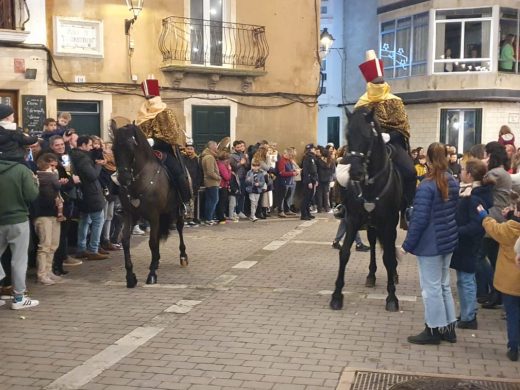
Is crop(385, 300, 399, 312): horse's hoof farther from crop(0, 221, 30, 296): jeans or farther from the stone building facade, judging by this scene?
the stone building facade

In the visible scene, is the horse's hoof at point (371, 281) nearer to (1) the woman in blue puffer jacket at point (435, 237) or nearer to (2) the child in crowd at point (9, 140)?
(1) the woman in blue puffer jacket at point (435, 237)

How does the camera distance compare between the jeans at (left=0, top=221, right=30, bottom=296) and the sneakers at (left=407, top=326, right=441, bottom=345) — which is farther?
the jeans at (left=0, top=221, right=30, bottom=296)

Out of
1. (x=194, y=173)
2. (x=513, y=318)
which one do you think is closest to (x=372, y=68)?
(x=513, y=318)

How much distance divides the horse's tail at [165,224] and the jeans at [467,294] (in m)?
4.50

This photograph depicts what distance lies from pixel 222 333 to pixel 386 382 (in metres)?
1.96

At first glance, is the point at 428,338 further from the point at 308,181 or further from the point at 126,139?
the point at 308,181

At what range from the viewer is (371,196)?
7.18 m

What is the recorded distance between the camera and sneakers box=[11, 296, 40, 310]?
7153 mm

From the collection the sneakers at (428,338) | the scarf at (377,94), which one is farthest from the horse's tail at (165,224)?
the sneakers at (428,338)

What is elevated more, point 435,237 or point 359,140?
A: point 359,140

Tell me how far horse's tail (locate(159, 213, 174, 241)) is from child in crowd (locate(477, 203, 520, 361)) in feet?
16.3

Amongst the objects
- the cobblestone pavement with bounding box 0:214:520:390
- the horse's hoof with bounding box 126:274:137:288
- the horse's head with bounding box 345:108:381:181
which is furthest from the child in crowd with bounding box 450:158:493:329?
the horse's hoof with bounding box 126:274:137:288

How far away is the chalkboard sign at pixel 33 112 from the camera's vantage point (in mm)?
13375

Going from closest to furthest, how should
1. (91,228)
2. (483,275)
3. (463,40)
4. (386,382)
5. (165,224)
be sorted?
(386,382) < (483,275) < (165,224) < (91,228) < (463,40)
